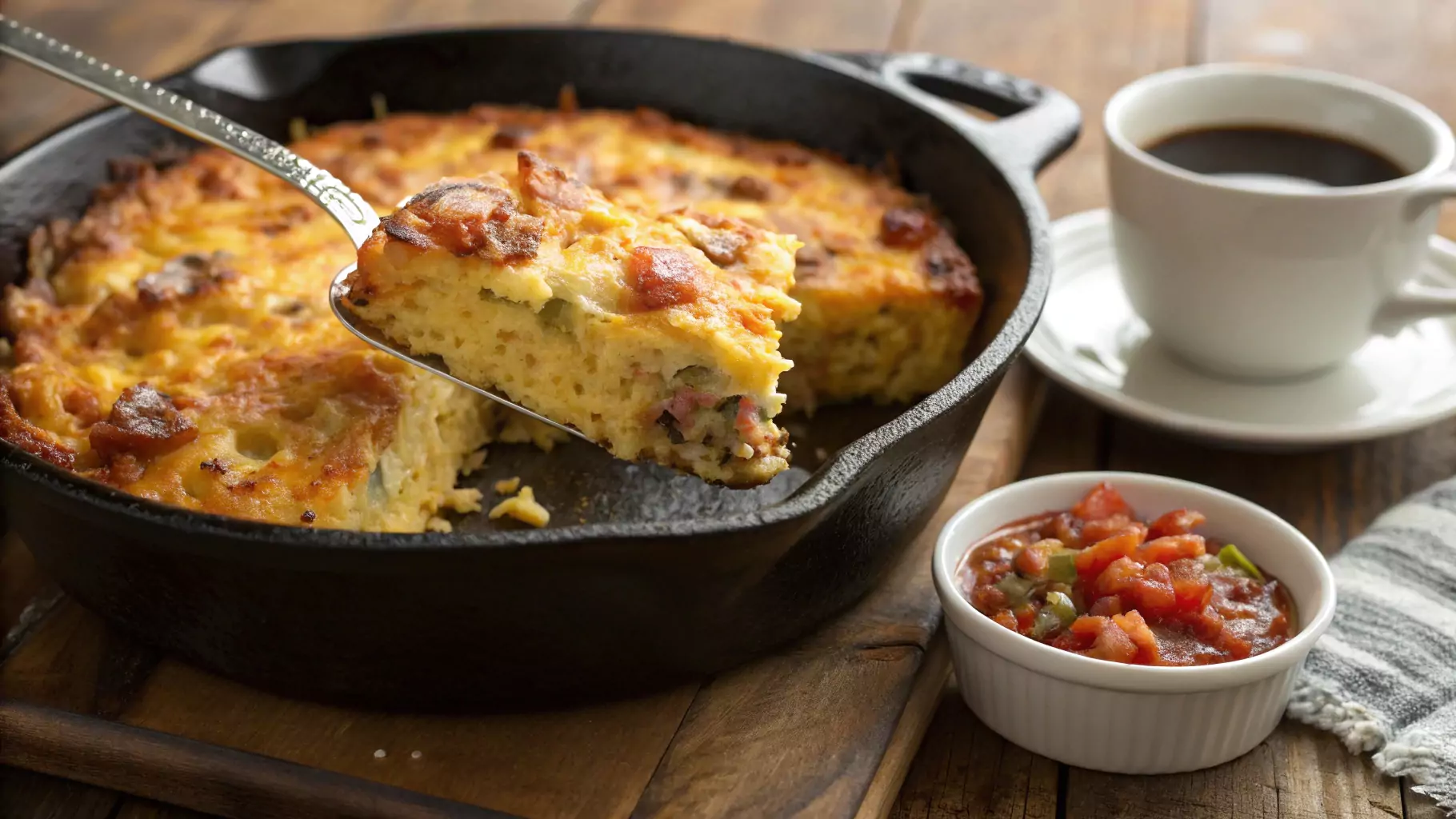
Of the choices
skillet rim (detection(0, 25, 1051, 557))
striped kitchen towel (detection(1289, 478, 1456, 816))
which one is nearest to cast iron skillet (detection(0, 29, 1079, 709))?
skillet rim (detection(0, 25, 1051, 557))

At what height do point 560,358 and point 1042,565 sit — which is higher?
point 560,358

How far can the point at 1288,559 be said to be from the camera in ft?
8.46

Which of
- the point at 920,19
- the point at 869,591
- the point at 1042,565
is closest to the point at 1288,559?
the point at 1042,565

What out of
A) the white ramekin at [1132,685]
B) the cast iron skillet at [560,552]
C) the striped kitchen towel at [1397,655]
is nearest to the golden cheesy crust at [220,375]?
the cast iron skillet at [560,552]

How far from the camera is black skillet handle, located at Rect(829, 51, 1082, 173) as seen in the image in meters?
3.46

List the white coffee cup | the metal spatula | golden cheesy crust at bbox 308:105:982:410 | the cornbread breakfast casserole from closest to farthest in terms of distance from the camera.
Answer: the cornbread breakfast casserole < the metal spatula < the white coffee cup < golden cheesy crust at bbox 308:105:982:410

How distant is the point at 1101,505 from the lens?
271cm

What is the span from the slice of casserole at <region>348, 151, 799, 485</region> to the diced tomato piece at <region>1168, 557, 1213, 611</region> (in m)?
0.71

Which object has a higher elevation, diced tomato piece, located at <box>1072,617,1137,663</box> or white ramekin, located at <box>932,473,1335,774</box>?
diced tomato piece, located at <box>1072,617,1137,663</box>

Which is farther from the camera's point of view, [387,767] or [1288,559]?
[1288,559]

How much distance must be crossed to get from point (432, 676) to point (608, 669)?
0.94ft

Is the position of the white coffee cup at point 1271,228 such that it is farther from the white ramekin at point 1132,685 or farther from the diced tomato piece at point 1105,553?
the diced tomato piece at point 1105,553

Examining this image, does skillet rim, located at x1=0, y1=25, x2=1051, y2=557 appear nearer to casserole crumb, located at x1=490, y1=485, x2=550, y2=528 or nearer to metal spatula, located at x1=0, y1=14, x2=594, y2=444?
casserole crumb, located at x1=490, y1=485, x2=550, y2=528

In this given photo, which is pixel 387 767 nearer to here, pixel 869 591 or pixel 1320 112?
pixel 869 591
